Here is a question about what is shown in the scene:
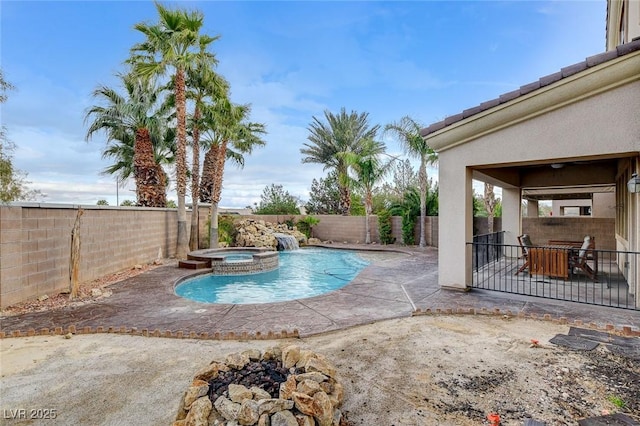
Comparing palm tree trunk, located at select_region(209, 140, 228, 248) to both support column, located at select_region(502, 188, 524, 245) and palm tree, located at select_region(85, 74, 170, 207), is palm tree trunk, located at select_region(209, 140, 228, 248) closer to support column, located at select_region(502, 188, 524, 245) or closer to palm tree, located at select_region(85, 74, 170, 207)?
palm tree, located at select_region(85, 74, 170, 207)

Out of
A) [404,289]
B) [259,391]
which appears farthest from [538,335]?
[259,391]

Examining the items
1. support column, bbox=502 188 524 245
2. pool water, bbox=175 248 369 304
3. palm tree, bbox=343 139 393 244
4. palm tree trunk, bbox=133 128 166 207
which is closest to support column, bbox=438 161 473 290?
pool water, bbox=175 248 369 304

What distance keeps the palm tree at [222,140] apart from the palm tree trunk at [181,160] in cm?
128

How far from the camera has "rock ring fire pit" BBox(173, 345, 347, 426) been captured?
2.56 metres

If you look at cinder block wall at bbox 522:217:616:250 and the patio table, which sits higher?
cinder block wall at bbox 522:217:616:250

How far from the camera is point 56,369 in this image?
422cm

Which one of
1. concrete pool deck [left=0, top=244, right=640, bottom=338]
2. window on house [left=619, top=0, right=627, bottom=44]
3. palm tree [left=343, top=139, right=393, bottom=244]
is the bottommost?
concrete pool deck [left=0, top=244, right=640, bottom=338]

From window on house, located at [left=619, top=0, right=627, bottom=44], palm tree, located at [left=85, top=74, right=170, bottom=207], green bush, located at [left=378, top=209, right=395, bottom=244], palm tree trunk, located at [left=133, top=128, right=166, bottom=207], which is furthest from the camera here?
green bush, located at [left=378, top=209, right=395, bottom=244]

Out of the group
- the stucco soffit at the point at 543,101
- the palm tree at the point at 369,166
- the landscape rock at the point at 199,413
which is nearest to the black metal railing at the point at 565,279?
the stucco soffit at the point at 543,101

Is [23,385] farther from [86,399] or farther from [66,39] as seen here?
[66,39]

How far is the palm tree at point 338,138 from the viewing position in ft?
78.1

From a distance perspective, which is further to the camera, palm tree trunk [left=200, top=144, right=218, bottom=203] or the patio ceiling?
palm tree trunk [left=200, top=144, right=218, bottom=203]

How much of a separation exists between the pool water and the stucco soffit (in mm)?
5758

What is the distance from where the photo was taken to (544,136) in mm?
6562
